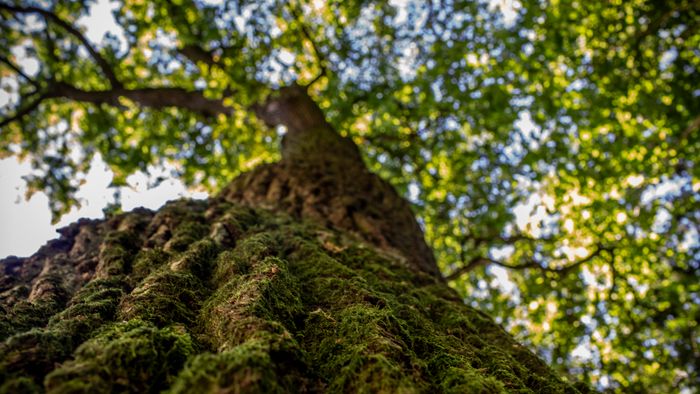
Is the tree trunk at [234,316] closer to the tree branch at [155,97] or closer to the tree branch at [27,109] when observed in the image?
the tree branch at [27,109]

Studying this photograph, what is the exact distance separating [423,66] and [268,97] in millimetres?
3238

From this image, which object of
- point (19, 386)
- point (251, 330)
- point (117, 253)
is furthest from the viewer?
point (117, 253)

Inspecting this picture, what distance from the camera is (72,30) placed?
7.54 meters

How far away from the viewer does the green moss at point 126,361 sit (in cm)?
144

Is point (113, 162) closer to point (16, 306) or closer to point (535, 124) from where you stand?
point (16, 306)

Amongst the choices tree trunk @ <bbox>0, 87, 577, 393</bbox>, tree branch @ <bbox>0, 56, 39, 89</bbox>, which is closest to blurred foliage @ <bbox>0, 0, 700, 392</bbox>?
tree branch @ <bbox>0, 56, 39, 89</bbox>

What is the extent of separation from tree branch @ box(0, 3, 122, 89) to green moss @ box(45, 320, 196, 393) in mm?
7505

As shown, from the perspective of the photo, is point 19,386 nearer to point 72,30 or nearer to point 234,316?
point 234,316

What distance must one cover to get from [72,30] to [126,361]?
802 cm

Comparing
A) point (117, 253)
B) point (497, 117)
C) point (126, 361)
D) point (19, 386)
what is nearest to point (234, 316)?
point (126, 361)

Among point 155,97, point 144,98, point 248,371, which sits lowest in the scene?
point 248,371

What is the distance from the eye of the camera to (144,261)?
2865 millimetres

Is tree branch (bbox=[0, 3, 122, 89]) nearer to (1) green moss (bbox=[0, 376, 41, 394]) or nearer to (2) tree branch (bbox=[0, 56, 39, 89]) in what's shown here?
(2) tree branch (bbox=[0, 56, 39, 89])

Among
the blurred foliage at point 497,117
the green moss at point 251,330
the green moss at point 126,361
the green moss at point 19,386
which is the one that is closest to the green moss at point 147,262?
the green moss at point 251,330
